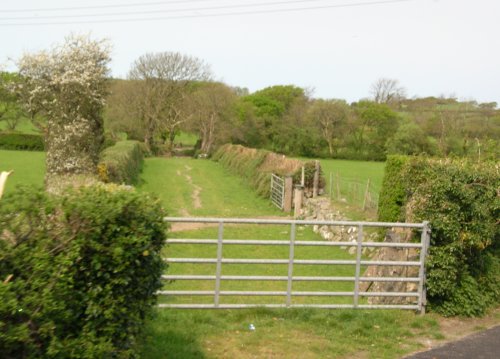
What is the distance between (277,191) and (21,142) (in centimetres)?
3998

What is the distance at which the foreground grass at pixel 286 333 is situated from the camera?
244 inches

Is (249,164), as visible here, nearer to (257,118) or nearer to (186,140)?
(257,118)

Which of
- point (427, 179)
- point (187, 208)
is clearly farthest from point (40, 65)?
point (427, 179)

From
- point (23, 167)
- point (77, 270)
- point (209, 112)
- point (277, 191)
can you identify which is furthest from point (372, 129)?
point (77, 270)

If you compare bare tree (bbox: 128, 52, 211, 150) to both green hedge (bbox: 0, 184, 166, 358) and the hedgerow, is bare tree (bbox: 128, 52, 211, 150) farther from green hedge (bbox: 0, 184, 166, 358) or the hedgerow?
green hedge (bbox: 0, 184, 166, 358)

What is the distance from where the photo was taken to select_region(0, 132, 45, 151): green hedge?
57.1m

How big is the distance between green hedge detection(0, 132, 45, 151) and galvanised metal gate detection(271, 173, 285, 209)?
1470 inches

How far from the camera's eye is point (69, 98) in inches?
724

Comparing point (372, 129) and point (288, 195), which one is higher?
point (372, 129)

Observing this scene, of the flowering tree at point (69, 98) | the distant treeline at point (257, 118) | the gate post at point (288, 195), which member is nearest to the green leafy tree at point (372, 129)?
the distant treeline at point (257, 118)

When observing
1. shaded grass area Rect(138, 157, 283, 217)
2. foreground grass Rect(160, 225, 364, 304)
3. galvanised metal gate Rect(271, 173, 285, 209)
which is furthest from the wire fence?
shaded grass area Rect(138, 157, 283, 217)

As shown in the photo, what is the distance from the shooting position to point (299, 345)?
21.4ft

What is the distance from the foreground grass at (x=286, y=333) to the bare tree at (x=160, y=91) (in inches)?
2105

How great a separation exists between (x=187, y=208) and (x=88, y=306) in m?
20.1
